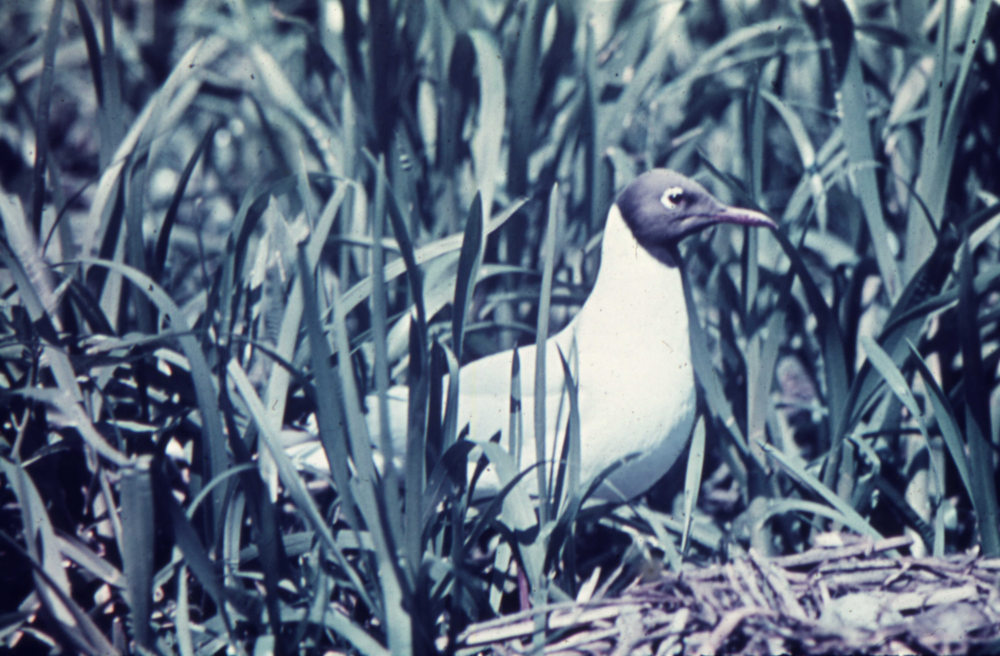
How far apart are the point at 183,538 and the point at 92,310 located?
2.23 feet

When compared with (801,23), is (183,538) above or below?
below

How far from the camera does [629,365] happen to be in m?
1.85

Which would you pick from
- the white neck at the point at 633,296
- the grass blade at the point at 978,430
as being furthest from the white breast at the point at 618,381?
the grass blade at the point at 978,430

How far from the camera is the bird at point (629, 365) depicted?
1.78 m

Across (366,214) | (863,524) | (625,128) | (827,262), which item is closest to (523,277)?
(366,214)

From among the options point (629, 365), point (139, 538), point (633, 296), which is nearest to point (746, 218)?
point (633, 296)

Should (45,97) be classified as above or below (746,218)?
above

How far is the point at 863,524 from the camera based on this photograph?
1638 millimetres

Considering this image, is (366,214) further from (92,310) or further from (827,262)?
(827,262)

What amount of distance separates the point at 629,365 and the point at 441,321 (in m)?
0.62

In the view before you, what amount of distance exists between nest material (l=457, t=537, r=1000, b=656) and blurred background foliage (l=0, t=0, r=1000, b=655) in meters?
0.10

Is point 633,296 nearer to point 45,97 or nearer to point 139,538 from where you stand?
point 139,538

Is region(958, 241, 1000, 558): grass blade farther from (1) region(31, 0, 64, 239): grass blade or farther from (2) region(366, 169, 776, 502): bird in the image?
(1) region(31, 0, 64, 239): grass blade

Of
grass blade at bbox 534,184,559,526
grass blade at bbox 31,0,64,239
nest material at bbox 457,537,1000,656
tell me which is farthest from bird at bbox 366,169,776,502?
grass blade at bbox 31,0,64,239
